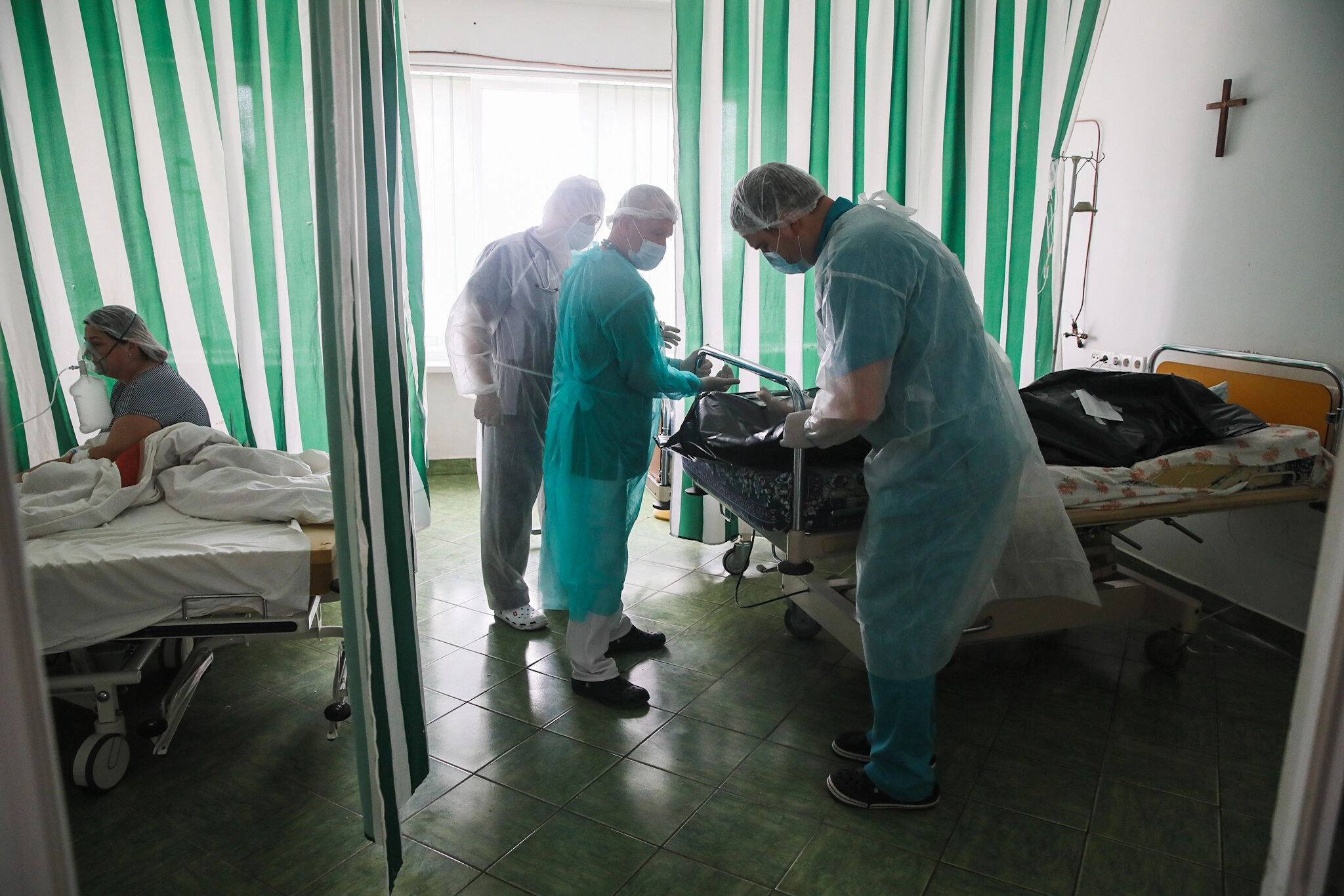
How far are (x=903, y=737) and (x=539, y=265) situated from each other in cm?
198

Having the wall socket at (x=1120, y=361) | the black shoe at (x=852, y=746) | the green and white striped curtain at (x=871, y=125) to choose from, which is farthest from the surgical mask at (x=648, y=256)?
the wall socket at (x=1120, y=361)

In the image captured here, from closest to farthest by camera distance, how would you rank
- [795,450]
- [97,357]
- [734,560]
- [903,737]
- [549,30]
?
[903,737] < [795,450] < [97,357] < [734,560] < [549,30]

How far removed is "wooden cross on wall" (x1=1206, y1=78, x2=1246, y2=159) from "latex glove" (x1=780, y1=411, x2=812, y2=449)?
85.5 inches

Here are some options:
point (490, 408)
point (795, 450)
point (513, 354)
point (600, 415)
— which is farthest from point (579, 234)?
point (795, 450)

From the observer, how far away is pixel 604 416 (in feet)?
7.79

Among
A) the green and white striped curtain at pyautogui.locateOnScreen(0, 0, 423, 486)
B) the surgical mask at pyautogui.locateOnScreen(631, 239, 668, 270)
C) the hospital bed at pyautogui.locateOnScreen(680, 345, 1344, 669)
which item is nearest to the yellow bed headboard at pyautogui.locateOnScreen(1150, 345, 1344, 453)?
the hospital bed at pyautogui.locateOnScreen(680, 345, 1344, 669)

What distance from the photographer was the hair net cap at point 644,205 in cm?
242

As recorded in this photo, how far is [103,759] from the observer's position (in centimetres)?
199

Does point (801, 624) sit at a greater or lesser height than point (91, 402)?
lesser

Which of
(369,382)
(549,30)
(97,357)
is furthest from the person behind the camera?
(549,30)

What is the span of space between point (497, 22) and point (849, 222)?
11.5ft

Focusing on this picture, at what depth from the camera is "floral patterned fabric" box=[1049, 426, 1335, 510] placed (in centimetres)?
243

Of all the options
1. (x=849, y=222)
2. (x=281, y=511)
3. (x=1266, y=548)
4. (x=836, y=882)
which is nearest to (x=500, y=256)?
(x=281, y=511)

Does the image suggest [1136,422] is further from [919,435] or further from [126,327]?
[126,327]
